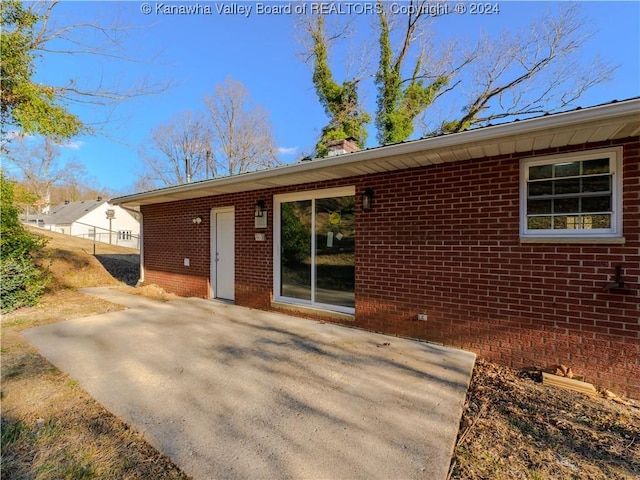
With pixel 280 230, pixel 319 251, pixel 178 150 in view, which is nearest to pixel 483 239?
pixel 319 251

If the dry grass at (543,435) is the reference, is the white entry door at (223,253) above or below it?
above

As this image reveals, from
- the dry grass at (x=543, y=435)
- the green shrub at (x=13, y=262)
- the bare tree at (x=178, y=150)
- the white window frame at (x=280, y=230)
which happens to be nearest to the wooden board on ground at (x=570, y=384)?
the dry grass at (x=543, y=435)

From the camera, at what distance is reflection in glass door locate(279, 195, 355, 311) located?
5.40 metres

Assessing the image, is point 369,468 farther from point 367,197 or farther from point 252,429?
point 367,197

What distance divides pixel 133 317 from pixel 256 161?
1751 cm

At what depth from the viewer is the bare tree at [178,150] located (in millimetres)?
23777

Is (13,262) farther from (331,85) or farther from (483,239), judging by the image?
(331,85)

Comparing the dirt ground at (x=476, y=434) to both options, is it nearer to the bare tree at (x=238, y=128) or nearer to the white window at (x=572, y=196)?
the white window at (x=572, y=196)

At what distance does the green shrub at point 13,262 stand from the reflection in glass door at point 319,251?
16.9ft

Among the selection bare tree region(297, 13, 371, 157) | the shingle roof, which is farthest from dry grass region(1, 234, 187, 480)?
the shingle roof

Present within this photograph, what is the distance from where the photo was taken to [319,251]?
227 inches

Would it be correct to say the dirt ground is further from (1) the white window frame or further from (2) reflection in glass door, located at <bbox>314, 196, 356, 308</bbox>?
(1) the white window frame

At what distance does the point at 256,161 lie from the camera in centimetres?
2188

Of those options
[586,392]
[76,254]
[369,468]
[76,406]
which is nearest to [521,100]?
[586,392]
